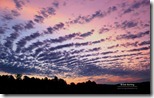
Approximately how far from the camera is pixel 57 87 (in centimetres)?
344

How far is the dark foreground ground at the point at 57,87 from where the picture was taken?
10.8 feet

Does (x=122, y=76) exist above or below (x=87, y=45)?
below

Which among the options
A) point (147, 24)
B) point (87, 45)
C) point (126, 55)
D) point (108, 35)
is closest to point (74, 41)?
point (87, 45)

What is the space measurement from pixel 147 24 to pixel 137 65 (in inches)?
17.5

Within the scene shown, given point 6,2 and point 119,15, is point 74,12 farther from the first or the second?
point 6,2

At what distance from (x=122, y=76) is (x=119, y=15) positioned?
2.14ft

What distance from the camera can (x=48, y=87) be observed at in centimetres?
345

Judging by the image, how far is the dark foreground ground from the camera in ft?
10.8

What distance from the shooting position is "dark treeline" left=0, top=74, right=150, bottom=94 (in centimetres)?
335

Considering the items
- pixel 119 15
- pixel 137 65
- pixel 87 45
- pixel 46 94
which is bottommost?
pixel 46 94

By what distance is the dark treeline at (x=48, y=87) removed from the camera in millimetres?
3352

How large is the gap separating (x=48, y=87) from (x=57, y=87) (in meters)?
0.10

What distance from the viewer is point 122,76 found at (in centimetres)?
331

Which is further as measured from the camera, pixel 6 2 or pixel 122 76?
pixel 6 2
